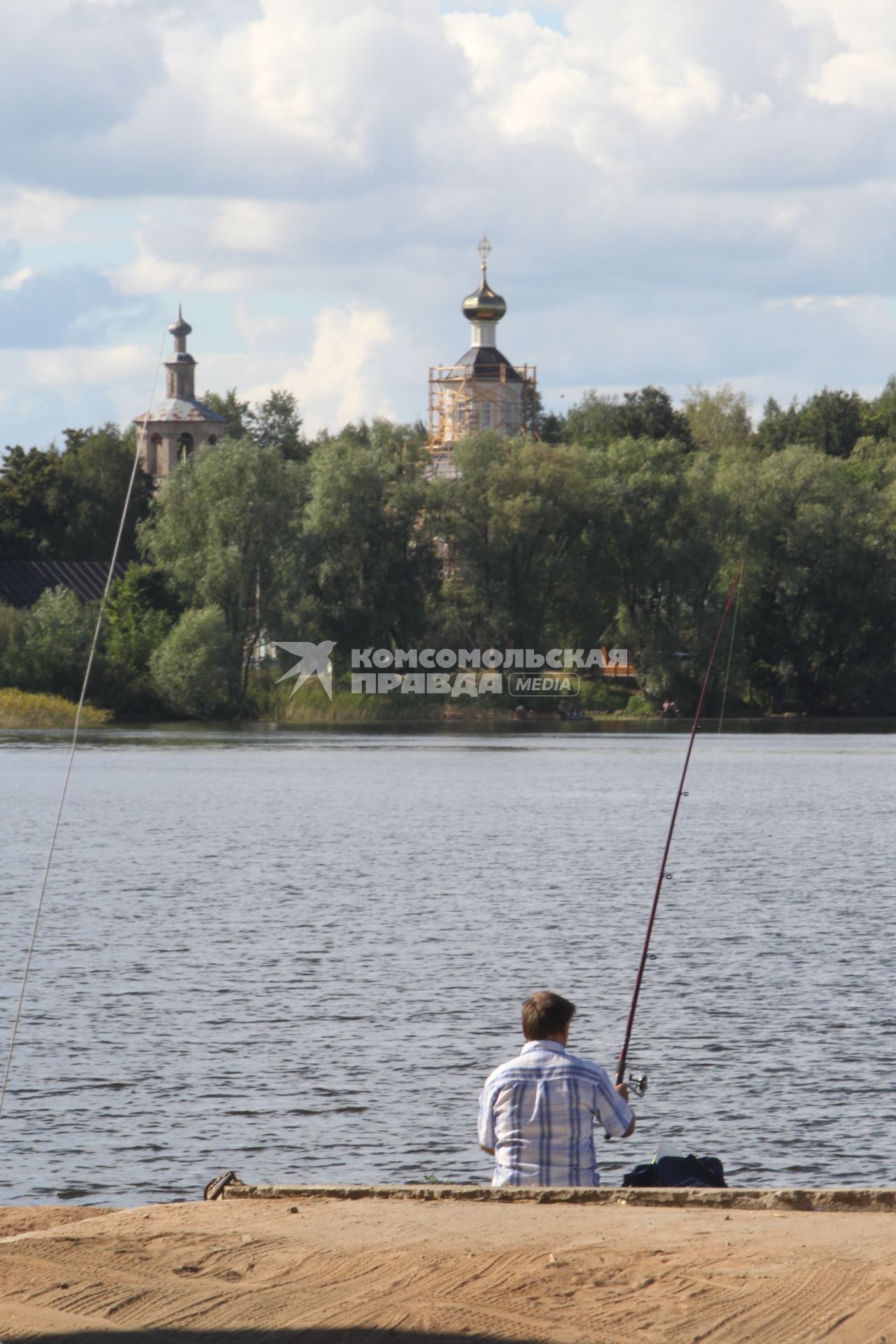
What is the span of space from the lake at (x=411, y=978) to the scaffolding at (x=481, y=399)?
7643cm

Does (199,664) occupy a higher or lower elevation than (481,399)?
lower

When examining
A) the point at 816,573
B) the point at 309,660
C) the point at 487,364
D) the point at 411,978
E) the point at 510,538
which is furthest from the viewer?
the point at 487,364

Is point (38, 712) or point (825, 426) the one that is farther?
point (825, 426)

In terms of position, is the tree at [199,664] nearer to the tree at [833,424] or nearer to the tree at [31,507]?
the tree at [31,507]

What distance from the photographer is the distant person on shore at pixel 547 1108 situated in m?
7.14

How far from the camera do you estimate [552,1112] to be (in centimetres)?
726

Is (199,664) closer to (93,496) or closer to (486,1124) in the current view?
(93,496)

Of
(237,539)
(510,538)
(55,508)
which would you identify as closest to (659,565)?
(510,538)

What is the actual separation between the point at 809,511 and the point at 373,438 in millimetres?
15752

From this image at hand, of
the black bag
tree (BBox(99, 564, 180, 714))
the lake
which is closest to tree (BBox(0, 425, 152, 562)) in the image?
tree (BBox(99, 564, 180, 714))

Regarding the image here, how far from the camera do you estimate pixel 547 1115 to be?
7281mm

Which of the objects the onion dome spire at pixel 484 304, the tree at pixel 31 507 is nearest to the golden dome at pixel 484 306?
the onion dome spire at pixel 484 304

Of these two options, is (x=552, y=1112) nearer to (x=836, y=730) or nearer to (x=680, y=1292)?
(x=680, y=1292)

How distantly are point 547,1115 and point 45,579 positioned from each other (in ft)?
252
